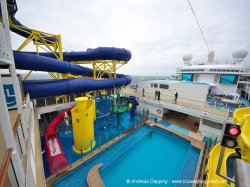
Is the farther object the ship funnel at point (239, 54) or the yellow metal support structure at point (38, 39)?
the ship funnel at point (239, 54)

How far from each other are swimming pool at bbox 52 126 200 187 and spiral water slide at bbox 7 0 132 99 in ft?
14.1

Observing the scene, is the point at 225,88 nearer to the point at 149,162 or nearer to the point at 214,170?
the point at 214,170

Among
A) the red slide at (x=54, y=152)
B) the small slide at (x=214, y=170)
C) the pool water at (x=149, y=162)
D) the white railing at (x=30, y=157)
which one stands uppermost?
the white railing at (x=30, y=157)

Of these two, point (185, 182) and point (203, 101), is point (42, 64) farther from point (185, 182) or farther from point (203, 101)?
point (203, 101)

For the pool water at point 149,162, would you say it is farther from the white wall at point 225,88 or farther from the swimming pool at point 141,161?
the white wall at point 225,88

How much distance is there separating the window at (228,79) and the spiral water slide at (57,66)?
14382mm

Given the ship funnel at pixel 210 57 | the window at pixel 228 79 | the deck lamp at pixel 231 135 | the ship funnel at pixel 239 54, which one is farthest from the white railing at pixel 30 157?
the ship funnel at pixel 239 54

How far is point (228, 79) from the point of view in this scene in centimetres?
1468

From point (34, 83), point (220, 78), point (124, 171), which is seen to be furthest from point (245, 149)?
point (220, 78)

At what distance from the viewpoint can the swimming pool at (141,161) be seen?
5.07 m

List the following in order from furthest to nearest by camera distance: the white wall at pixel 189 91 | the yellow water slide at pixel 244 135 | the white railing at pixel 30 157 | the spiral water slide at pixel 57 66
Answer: the white wall at pixel 189 91, the spiral water slide at pixel 57 66, the yellow water slide at pixel 244 135, the white railing at pixel 30 157

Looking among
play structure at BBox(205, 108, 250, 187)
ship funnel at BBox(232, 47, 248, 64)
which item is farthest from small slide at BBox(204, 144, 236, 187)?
ship funnel at BBox(232, 47, 248, 64)

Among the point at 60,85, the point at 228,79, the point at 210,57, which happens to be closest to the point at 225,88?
the point at 228,79

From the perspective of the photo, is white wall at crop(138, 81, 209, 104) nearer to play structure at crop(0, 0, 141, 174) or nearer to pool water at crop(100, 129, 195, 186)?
pool water at crop(100, 129, 195, 186)
